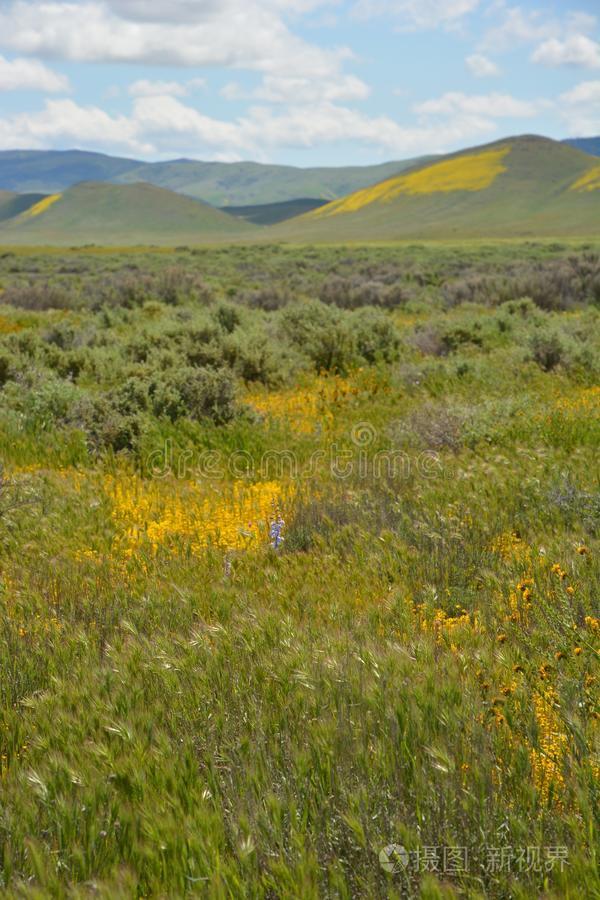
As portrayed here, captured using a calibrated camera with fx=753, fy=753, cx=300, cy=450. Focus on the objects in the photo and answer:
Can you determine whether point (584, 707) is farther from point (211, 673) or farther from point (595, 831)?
point (211, 673)

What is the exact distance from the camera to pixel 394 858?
1.83m

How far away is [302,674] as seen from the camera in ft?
8.36

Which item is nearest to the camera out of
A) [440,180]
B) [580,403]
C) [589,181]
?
[580,403]

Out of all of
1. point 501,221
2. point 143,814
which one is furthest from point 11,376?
point 501,221

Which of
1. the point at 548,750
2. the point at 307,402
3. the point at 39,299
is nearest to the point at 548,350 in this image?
the point at 307,402

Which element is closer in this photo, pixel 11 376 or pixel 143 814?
pixel 143 814

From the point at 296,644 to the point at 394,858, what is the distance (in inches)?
44.2

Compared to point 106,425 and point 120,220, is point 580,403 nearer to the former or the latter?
point 106,425

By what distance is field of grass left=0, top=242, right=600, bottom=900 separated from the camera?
1.88 metres

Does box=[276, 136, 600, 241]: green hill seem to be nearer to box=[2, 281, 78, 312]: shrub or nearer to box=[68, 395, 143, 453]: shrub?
box=[2, 281, 78, 312]: shrub

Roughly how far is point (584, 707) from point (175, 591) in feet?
7.22

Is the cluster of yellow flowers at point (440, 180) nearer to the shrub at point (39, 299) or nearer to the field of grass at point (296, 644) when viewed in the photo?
the shrub at point (39, 299)

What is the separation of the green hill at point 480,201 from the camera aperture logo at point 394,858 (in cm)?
9130

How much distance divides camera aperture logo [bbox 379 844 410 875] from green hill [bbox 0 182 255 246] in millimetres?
146425
